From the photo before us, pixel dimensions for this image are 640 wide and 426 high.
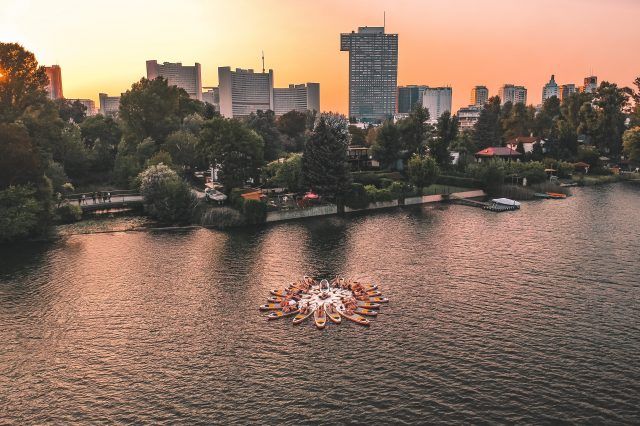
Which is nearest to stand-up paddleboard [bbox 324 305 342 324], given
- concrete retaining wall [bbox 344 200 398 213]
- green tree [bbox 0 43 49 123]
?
concrete retaining wall [bbox 344 200 398 213]

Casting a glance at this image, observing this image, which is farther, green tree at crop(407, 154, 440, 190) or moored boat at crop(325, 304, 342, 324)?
green tree at crop(407, 154, 440, 190)

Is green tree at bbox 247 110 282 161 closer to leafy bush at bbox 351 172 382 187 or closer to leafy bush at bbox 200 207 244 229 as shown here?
leafy bush at bbox 351 172 382 187

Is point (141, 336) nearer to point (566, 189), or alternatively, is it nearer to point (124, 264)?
point (124, 264)

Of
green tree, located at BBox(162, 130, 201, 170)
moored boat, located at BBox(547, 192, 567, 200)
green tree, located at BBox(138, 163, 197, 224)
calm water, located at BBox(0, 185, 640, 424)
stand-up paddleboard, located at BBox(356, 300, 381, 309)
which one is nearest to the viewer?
calm water, located at BBox(0, 185, 640, 424)

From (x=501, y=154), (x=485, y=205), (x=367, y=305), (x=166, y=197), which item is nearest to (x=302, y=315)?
(x=367, y=305)

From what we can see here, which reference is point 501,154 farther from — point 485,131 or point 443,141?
point 485,131

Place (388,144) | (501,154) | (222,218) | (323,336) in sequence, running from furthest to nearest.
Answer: (501,154), (388,144), (222,218), (323,336)
